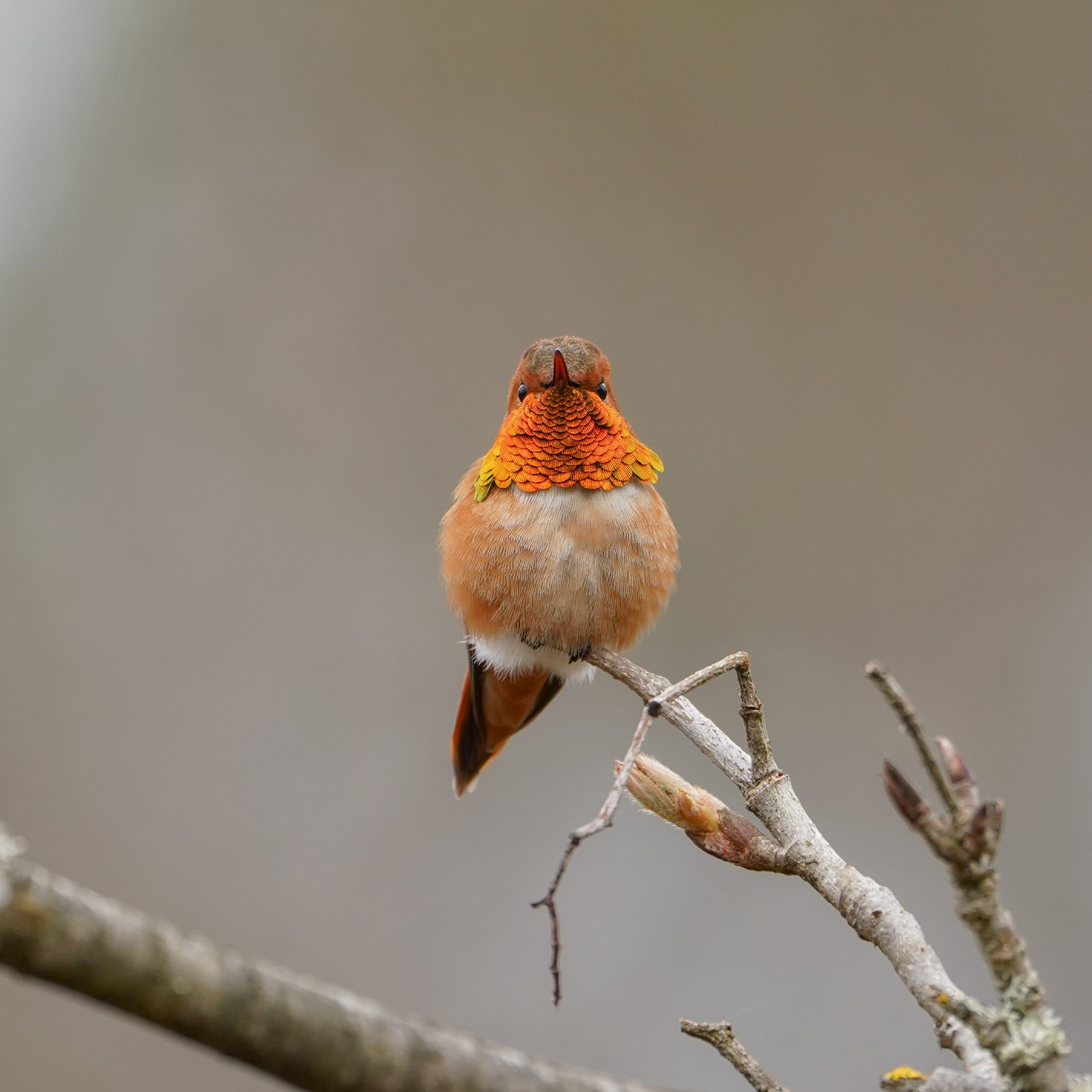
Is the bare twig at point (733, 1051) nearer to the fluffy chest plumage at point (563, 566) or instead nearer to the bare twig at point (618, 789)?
the bare twig at point (618, 789)

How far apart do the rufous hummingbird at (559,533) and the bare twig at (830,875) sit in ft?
3.55

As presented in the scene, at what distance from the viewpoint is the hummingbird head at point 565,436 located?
286 centimetres

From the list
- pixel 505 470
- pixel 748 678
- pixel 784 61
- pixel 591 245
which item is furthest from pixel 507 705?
pixel 784 61

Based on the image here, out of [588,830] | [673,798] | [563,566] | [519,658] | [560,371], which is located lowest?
[588,830]

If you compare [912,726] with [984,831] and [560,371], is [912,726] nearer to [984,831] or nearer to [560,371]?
[984,831]

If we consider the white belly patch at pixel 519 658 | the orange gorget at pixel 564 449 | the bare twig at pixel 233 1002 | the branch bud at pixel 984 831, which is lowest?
the bare twig at pixel 233 1002

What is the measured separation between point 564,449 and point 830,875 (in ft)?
5.42

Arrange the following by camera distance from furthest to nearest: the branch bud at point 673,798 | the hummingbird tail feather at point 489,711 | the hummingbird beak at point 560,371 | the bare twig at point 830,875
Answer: the hummingbird tail feather at point 489,711, the hummingbird beak at point 560,371, the branch bud at point 673,798, the bare twig at point 830,875

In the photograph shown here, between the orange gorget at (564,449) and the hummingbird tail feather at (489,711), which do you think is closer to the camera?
the orange gorget at (564,449)

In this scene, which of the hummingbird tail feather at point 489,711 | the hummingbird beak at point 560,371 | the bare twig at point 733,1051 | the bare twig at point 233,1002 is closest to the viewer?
the bare twig at point 233,1002

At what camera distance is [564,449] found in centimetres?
287

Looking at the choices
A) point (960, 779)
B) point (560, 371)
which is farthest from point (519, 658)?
point (960, 779)

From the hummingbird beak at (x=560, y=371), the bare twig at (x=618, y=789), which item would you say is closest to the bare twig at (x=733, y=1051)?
the bare twig at (x=618, y=789)

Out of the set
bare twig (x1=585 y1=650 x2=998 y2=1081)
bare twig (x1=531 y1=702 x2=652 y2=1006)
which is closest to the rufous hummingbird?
bare twig (x1=585 y1=650 x2=998 y2=1081)
